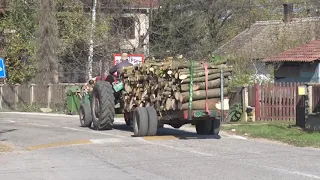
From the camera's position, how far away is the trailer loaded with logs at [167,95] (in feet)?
51.0

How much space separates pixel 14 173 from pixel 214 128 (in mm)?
7233

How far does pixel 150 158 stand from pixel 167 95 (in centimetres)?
326

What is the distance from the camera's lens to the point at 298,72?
112 feet

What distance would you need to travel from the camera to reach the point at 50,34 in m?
38.4

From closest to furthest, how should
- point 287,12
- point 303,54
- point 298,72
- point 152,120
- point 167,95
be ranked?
point 167,95, point 152,120, point 303,54, point 298,72, point 287,12

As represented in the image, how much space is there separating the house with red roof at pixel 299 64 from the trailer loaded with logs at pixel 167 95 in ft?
53.7

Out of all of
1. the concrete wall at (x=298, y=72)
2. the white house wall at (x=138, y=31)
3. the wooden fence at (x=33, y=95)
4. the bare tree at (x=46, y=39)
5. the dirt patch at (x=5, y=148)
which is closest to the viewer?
the dirt patch at (x=5, y=148)

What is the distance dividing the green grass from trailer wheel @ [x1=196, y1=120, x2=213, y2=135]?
1.38 meters

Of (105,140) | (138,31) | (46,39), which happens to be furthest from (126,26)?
(105,140)

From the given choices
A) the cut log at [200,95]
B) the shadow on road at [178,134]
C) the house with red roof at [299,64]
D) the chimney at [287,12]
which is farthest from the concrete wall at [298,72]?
the cut log at [200,95]

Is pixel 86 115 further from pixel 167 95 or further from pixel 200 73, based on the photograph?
pixel 200 73

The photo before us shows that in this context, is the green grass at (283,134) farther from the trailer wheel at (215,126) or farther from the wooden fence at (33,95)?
the wooden fence at (33,95)

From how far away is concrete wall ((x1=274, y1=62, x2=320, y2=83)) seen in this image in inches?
1302

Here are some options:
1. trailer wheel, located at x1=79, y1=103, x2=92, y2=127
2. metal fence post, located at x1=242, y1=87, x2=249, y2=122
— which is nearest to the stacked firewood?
trailer wheel, located at x1=79, y1=103, x2=92, y2=127
